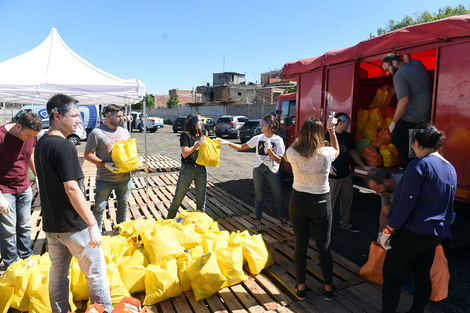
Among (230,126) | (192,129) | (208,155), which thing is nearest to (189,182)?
(208,155)

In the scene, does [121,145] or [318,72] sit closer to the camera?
[121,145]

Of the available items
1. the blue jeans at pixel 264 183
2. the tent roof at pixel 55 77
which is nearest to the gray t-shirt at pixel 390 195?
the blue jeans at pixel 264 183

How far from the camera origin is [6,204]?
301cm

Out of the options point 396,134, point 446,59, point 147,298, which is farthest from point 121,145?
point 446,59

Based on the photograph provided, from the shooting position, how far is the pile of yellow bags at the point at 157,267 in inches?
103

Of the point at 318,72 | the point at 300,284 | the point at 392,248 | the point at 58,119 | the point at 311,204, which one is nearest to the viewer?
the point at 58,119

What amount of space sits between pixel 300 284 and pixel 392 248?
3.11 feet

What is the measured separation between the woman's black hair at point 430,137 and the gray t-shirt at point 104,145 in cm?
343

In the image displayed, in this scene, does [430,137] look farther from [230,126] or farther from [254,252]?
[230,126]

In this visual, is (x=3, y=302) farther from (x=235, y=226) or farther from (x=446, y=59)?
(x=446, y=59)

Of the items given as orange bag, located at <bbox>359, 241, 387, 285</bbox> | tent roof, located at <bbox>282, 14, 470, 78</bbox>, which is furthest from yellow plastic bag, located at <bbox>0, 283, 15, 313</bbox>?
tent roof, located at <bbox>282, 14, 470, 78</bbox>

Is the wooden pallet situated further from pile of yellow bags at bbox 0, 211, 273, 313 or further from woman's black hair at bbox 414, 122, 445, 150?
woman's black hair at bbox 414, 122, 445, 150

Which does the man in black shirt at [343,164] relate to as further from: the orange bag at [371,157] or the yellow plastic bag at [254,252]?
the yellow plastic bag at [254,252]

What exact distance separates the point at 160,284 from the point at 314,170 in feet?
5.80
